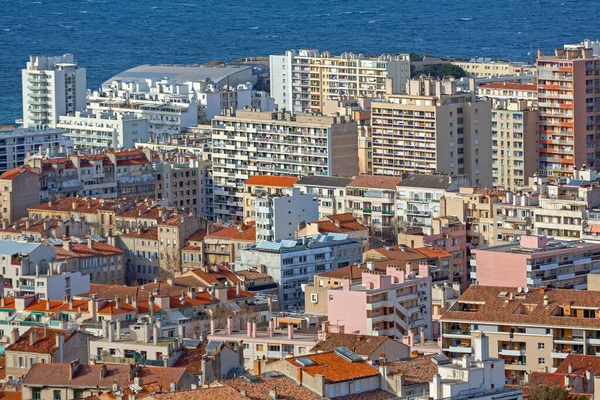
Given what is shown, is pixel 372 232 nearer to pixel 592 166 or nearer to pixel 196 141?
pixel 592 166

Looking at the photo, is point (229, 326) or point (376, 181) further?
point (376, 181)

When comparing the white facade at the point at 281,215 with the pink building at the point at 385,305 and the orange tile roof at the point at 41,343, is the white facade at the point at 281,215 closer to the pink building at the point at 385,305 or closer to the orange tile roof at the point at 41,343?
the pink building at the point at 385,305

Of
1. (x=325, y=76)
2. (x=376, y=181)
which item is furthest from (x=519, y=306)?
(x=325, y=76)

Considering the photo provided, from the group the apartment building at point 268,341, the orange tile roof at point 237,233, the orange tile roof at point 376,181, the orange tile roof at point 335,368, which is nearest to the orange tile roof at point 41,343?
the apartment building at point 268,341

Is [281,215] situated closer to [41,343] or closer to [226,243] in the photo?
[226,243]

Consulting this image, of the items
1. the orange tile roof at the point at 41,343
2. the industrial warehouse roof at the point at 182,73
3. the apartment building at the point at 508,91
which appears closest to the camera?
the orange tile roof at the point at 41,343
